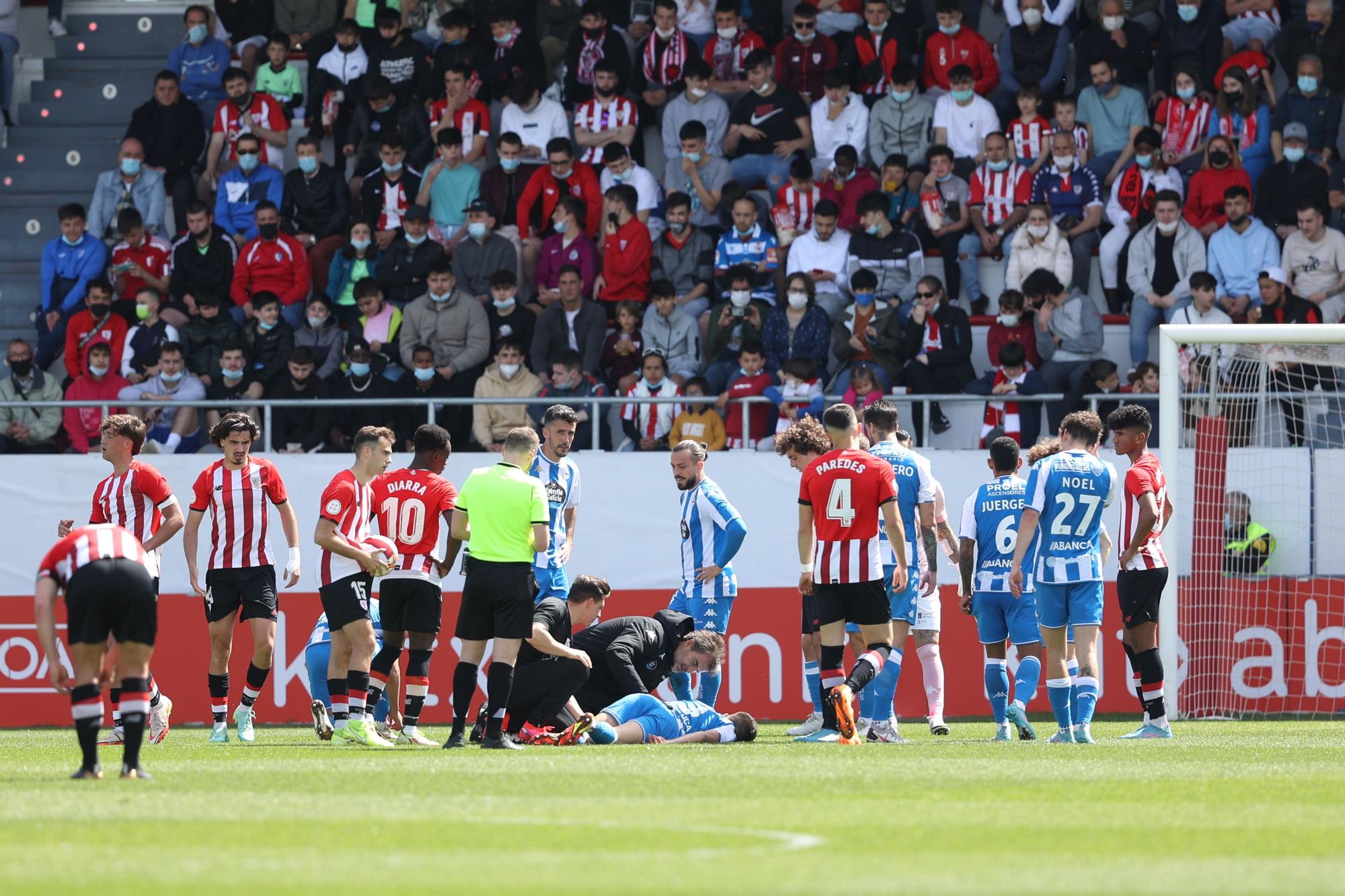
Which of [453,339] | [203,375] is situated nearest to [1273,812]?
[453,339]

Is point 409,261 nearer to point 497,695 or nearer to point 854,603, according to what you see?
point 854,603

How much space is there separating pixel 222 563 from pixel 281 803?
607 cm

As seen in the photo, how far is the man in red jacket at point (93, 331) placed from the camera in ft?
68.4

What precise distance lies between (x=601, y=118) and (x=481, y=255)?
251 centimetres

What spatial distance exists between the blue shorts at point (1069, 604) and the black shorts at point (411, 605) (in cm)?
442

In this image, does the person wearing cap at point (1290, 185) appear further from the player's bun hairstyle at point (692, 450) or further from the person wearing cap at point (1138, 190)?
the player's bun hairstyle at point (692, 450)

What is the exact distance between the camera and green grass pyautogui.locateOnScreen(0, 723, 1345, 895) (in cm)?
646

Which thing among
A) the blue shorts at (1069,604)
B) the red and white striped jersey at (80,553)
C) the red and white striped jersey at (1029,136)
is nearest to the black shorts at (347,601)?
Result: the red and white striped jersey at (80,553)

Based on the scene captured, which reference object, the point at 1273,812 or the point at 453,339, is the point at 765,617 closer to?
the point at 453,339

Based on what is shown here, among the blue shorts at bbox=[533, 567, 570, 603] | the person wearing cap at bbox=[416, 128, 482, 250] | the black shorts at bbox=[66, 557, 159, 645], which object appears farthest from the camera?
the person wearing cap at bbox=[416, 128, 482, 250]

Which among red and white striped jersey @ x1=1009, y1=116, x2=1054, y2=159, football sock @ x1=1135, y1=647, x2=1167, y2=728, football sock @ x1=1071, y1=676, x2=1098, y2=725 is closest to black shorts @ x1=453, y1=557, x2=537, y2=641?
football sock @ x1=1071, y1=676, x2=1098, y2=725

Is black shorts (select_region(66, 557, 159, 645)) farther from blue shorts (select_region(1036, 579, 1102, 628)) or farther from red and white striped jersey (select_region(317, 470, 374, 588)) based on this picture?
blue shorts (select_region(1036, 579, 1102, 628))

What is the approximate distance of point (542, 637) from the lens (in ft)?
41.9

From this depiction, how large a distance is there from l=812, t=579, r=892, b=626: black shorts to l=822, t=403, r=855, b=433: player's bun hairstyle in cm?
113
